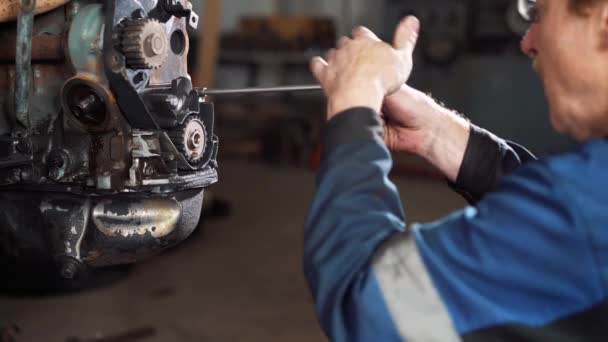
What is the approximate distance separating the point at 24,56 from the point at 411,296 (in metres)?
0.69

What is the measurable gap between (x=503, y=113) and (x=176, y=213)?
4.05 metres

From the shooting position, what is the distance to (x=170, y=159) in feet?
2.99

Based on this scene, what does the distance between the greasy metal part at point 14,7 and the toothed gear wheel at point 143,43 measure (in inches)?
5.7

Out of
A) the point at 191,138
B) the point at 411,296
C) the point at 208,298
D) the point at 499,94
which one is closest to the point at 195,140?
the point at 191,138

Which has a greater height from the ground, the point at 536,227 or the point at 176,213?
the point at 536,227

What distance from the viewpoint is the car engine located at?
2.90ft

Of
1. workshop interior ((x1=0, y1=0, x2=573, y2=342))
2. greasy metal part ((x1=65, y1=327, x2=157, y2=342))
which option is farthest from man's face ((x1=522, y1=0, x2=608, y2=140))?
greasy metal part ((x1=65, y1=327, x2=157, y2=342))

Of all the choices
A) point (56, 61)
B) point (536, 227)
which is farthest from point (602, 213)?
point (56, 61)

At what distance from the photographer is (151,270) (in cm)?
247

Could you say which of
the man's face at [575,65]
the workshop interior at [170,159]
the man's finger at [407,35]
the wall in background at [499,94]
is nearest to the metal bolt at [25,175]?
the workshop interior at [170,159]

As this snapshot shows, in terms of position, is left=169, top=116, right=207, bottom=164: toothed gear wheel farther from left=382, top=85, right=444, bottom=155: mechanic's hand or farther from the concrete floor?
the concrete floor

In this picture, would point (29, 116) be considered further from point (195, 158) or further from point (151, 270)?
point (151, 270)

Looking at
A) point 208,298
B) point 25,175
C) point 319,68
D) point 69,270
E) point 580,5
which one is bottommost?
point 208,298

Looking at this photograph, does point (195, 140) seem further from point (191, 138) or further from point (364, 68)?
point (364, 68)
